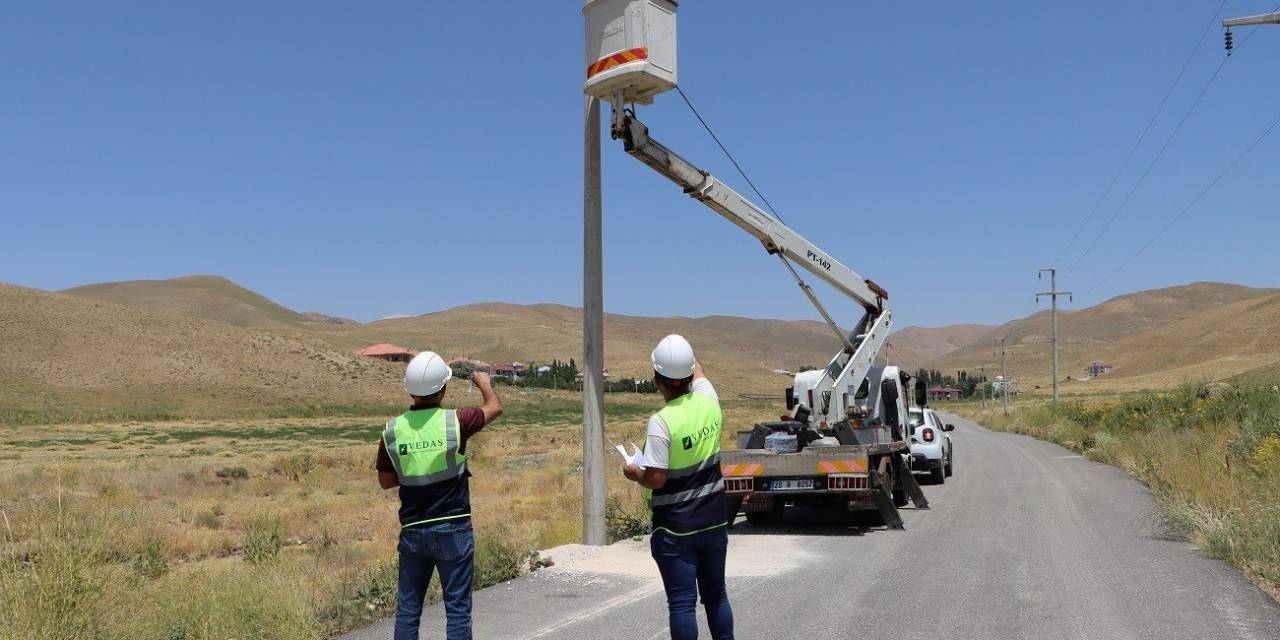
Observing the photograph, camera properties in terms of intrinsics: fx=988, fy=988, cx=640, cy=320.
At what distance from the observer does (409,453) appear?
526cm

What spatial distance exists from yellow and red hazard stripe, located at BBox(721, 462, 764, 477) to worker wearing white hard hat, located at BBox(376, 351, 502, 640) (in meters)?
7.96

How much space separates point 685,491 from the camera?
4.99 m

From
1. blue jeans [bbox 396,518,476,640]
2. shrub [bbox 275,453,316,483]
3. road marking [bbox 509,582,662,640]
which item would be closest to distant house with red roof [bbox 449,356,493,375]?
shrub [bbox 275,453,316,483]

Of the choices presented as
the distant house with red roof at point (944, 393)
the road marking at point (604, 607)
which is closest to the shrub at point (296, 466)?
the road marking at point (604, 607)

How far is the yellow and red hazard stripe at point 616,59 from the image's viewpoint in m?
Result: 11.0

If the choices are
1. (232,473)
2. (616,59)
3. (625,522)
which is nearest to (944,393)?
(232,473)

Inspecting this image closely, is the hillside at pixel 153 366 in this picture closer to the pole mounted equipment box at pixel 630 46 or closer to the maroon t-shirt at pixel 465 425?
the pole mounted equipment box at pixel 630 46

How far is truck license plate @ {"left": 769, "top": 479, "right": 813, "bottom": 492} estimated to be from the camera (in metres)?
12.9

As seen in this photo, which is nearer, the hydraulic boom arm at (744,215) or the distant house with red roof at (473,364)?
the hydraulic boom arm at (744,215)

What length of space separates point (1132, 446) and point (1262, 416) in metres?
6.41

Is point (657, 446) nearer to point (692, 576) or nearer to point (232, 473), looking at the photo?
point (692, 576)

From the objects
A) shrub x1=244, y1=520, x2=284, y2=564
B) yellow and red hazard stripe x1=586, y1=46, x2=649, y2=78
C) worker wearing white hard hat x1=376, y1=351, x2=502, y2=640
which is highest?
yellow and red hazard stripe x1=586, y1=46, x2=649, y2=78

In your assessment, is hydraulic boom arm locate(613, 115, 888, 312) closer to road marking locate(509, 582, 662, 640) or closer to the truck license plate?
the truck license plate

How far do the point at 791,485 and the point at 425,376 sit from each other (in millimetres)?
8441
